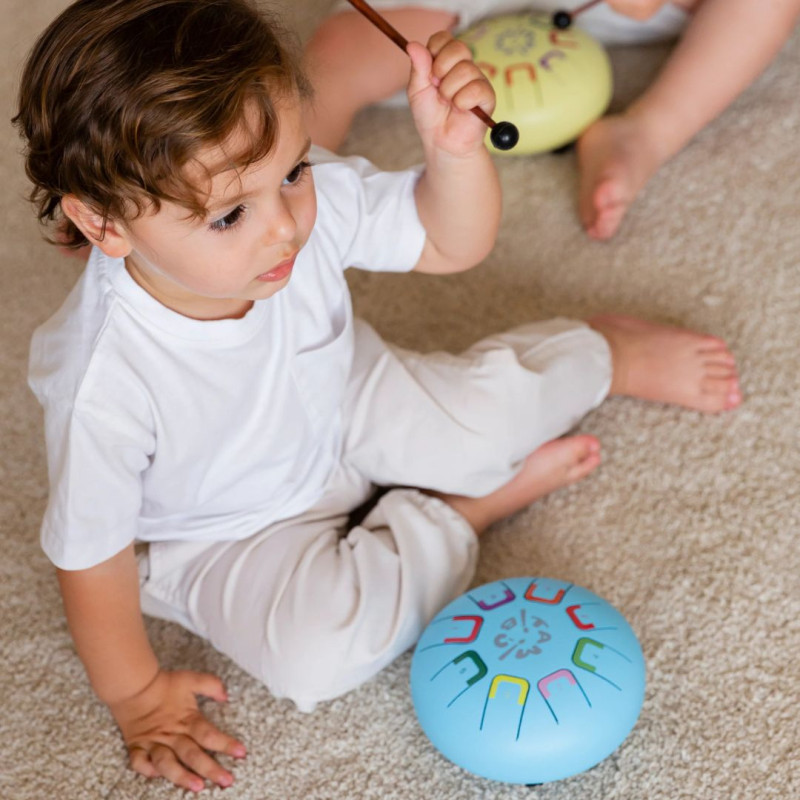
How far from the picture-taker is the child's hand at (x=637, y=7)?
1243 millimetres

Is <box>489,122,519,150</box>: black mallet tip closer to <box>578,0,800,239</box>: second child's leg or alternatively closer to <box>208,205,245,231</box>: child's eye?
<box>208,205,245,231</box>: child's eye

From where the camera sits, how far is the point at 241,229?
0.75 meters

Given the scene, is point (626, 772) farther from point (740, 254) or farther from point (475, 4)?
point (475, 4)

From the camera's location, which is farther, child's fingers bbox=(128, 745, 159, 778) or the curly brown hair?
child's fingers bbox=(128, 745, 159, 778)

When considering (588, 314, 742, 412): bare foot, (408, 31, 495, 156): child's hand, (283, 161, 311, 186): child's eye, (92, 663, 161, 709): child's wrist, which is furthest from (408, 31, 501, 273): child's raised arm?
(92, 663, 161, 709): child's wrist

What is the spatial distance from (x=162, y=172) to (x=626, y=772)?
56 cm

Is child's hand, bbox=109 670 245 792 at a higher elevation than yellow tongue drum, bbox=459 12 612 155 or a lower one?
lower

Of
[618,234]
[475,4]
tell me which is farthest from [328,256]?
[475,4]

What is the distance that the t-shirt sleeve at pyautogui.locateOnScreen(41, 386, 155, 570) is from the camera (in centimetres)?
80

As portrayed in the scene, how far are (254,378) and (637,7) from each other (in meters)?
0.68

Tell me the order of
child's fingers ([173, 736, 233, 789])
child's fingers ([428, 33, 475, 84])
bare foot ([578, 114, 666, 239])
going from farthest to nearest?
bare foot ([578, 114, 666, 239]), child's fingers ([173, 736, 233, 789]), child's fingers ([428, 33, 475, 84])

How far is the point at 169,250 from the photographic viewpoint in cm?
75

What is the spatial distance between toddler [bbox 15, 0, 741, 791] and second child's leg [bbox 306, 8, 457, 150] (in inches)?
14.4

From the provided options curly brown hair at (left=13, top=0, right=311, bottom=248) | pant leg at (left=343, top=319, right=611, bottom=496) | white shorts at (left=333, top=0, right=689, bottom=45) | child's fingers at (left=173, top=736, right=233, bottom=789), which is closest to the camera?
curly brown hair at (left=13, top=0, right=311, bottom=248)
